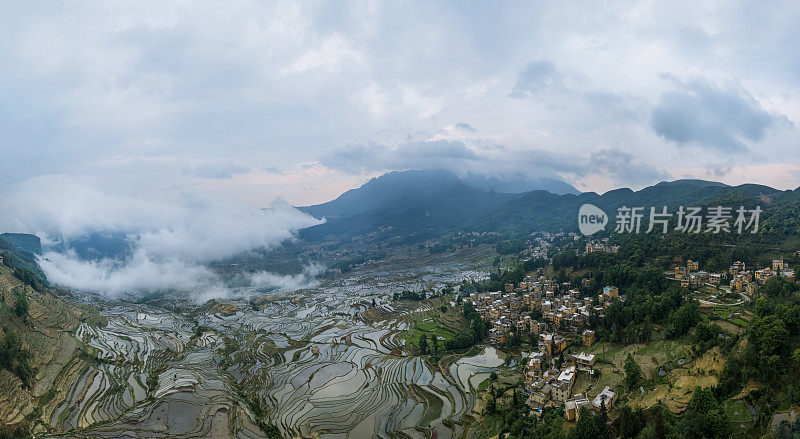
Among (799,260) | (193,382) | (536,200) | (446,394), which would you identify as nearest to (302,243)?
(536,200)

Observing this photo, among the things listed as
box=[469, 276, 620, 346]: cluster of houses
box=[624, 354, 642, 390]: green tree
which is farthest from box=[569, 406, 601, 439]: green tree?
box=[469, 276, 620, 346]: cluster of houses

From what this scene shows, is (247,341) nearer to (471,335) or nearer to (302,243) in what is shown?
(471,335)

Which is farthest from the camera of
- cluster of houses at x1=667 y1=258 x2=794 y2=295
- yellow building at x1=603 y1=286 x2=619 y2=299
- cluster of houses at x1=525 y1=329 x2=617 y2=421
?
yellow building at x1=603 y1=286 x2=619 y2=299

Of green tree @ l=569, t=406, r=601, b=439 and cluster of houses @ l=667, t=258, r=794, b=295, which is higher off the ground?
cluster of houses @ l=667, t=258, r=794, b=295

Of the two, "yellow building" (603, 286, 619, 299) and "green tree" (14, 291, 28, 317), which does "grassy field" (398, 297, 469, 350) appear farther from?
"green tree" (14, 291, 28, 317)

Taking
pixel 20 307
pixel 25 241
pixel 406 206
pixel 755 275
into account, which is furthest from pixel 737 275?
pixel 406 206

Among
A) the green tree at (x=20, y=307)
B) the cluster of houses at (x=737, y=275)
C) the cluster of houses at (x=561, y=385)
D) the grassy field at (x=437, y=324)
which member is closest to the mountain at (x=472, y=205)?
the cluster of houses at (x=737, y=275)

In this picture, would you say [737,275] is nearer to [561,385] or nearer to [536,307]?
[536,307]
